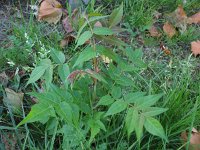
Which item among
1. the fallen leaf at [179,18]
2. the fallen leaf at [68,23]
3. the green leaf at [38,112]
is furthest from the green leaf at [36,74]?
the fallen leaf at [179,18]

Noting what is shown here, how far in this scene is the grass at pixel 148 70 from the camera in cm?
165

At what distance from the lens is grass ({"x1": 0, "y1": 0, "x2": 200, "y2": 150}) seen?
1649mm

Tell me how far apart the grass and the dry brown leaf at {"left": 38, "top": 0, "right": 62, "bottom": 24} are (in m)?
0.05

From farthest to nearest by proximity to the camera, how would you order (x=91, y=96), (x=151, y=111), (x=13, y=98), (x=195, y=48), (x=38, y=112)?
(x=195, y=48)
(x=13, y=98)
(x=91, y=96)
(x=151, y=111)
(x=38, y=112)

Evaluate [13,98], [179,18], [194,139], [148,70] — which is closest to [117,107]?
[194,139]

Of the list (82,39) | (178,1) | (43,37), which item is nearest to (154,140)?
(82,39)

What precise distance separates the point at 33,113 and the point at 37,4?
4.75 feet

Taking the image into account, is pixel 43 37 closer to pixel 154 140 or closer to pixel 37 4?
pixel 37 4

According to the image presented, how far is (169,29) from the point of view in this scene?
2.32 metres

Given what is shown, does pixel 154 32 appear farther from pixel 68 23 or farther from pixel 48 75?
pixel 48 75

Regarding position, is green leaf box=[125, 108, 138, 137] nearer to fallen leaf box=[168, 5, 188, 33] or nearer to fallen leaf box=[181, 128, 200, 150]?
fallen leaf box=[181, 128, 200, 150]

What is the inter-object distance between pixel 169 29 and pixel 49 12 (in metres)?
0.78

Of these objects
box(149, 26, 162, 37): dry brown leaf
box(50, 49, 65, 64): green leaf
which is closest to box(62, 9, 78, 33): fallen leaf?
box(149, 26, 162, 37): dry brown leaf

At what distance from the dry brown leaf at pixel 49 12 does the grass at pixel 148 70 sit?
0.17ft
